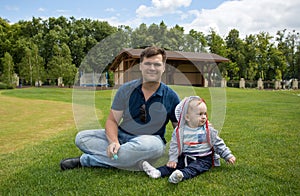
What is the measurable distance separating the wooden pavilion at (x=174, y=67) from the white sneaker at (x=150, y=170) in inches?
35.3

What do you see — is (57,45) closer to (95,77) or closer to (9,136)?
(9,136)

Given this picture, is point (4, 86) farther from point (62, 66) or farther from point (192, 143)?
point (192, 143)

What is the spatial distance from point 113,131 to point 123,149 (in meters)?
0.23

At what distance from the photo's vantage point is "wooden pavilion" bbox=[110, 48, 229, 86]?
10.3 feet

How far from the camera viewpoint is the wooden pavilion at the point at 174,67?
3154mm

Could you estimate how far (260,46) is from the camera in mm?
46469

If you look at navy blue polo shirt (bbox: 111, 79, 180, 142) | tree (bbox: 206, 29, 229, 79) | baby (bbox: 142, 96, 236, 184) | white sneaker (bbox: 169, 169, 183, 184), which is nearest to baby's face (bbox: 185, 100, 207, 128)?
baby (bbox: 142, 96, 236, 184)

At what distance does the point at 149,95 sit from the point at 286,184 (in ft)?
4.90

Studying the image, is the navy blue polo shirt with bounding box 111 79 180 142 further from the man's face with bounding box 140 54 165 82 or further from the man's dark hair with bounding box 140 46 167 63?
the man's dark hair with bounding box 140 46 167 63

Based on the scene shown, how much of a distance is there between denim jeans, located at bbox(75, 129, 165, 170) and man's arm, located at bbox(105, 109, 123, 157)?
0.07m

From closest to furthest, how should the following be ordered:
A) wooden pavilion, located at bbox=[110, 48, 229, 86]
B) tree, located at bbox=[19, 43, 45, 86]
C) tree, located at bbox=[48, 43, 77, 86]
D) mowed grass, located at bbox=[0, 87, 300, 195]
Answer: mowed grass, located at bbox=[0, 87, 300, 195]
wooden pavilion, located at bbox=[110, 48, 229, 86]
tree, located at bbox=[48, 43, 77, 86]
tree, located at bbox=[19, 43, 45, 86]

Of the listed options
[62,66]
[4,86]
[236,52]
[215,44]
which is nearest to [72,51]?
[62,66]

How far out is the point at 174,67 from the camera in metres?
3.43

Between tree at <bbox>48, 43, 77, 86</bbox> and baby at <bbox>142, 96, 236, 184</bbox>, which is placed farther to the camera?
tree at <bbox>48, 43, 77, 86</bbox>
